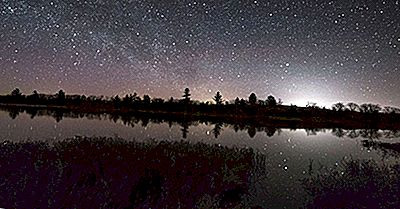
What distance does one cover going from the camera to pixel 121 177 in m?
17.8

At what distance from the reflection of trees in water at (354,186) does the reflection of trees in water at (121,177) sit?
383 cm

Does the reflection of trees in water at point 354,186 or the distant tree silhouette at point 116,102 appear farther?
the distant tree silhouette at point 116,102

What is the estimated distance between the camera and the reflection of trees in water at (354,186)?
15992 millimetres

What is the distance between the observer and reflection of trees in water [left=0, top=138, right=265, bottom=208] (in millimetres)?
13898

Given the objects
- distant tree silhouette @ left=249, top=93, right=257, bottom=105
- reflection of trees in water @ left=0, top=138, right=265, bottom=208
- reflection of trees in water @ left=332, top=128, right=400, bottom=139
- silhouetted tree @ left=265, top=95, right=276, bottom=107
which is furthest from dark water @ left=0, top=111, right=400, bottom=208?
silhouetted tree @ left=265, top=95, right=276, bottom=107

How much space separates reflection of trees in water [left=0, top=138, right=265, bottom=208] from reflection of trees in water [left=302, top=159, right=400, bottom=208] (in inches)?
151

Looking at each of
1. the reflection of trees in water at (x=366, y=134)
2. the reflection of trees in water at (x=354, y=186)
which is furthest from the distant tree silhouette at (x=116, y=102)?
the reflection of trees in water at (x=354, y=186)

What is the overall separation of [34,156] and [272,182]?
15844mm

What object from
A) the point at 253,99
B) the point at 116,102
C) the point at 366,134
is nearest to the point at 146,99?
the point at 116,102

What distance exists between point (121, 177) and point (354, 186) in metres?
13.1

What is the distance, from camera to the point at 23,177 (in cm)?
1673

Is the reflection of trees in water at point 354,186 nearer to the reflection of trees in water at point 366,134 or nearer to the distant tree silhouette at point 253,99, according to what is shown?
the reflection of trees in water at point 366,134

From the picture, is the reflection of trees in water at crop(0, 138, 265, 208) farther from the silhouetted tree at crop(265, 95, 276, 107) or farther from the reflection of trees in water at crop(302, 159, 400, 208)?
the silhouetted tree at crop(265, 95, 276, 107)

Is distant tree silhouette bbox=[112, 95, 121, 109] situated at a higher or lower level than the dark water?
higher
